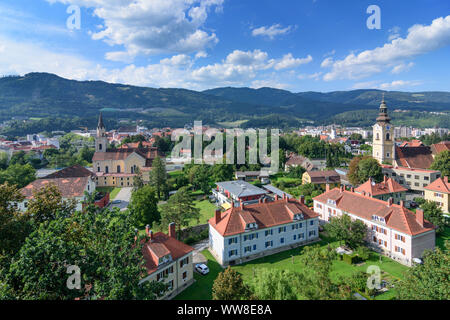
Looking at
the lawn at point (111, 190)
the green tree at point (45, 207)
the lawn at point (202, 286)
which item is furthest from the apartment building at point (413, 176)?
the green tree at point (45, 207)

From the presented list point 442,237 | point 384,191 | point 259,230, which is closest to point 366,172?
point 384,191

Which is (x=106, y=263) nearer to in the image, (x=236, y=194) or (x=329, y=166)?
(x=236, y=194)

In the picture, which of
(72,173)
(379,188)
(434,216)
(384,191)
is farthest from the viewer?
(72,173)

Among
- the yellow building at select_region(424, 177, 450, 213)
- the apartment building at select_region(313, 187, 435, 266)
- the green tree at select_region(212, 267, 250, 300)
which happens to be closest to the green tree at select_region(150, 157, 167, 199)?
the apartment building at select_region(313, 187, 435, 266)

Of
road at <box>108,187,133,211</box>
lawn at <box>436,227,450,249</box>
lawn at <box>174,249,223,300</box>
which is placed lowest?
lawn at <box>174,249,223,300</box>

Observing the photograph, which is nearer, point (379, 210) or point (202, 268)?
point (202, 268)

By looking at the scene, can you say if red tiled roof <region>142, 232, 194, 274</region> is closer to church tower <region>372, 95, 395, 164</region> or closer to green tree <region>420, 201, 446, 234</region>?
green tree <region>420, 201, 446, 234</region>

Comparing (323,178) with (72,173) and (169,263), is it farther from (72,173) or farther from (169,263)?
(72,173)
